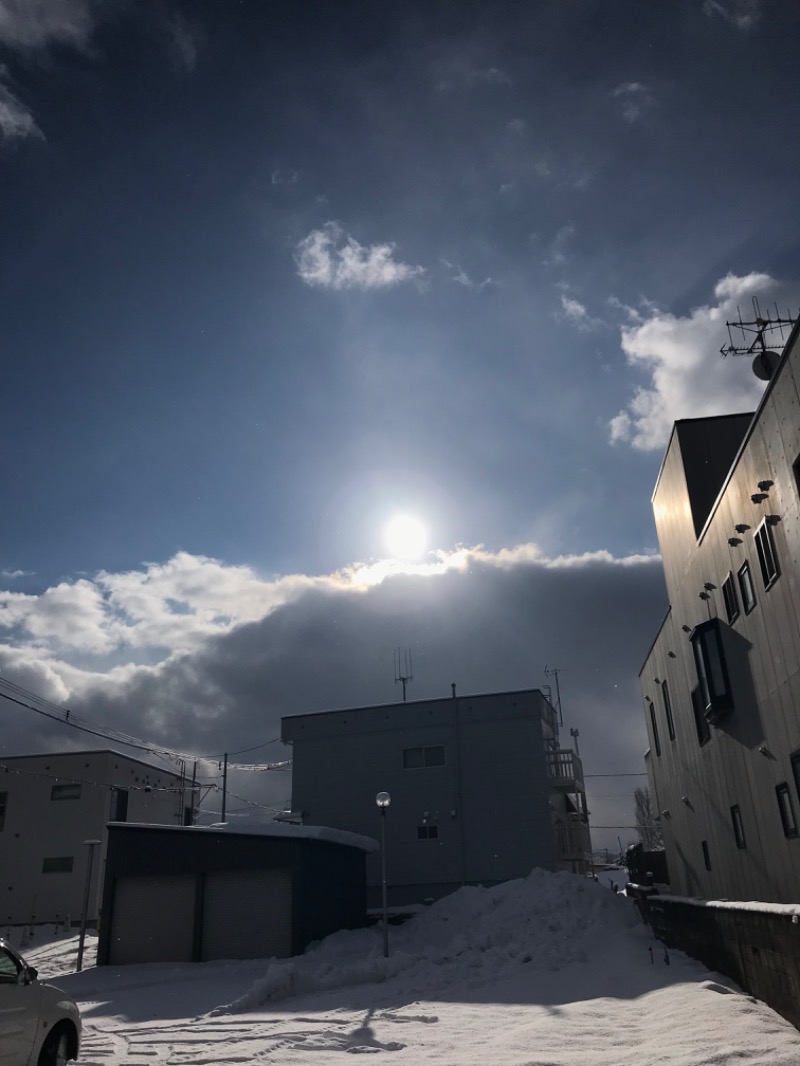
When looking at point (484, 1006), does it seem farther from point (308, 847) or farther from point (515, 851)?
point (515, 851)

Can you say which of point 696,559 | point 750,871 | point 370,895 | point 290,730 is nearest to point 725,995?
point 750,871

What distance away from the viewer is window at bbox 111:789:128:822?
37.8 meters

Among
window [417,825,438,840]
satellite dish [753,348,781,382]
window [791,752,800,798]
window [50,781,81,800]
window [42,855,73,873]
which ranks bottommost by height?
window [791,752,800,798]

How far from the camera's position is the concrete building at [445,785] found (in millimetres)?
32031

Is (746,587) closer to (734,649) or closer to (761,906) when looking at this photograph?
(734,649)

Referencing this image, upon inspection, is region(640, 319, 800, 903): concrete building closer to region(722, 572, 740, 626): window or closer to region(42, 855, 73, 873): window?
region(722, 572, 740, 626): window

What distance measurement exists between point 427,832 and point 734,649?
22.7 meters

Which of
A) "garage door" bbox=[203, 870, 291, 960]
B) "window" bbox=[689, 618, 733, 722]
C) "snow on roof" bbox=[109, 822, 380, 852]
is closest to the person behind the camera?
"window" bbox=[689, 618, 733, 722]

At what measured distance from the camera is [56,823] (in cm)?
3722

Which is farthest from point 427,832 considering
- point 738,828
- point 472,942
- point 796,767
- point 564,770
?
point 796,767

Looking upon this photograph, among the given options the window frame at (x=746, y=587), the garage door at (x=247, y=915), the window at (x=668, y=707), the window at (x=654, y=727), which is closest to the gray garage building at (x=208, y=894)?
the garage door at (x=247, y=915)

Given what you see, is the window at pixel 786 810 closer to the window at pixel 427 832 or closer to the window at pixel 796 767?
the window at pixel 796 767

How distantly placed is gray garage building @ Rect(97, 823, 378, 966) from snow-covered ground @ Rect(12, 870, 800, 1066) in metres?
1.17

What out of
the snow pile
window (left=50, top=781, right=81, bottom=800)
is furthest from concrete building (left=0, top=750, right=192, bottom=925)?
the snow pile
